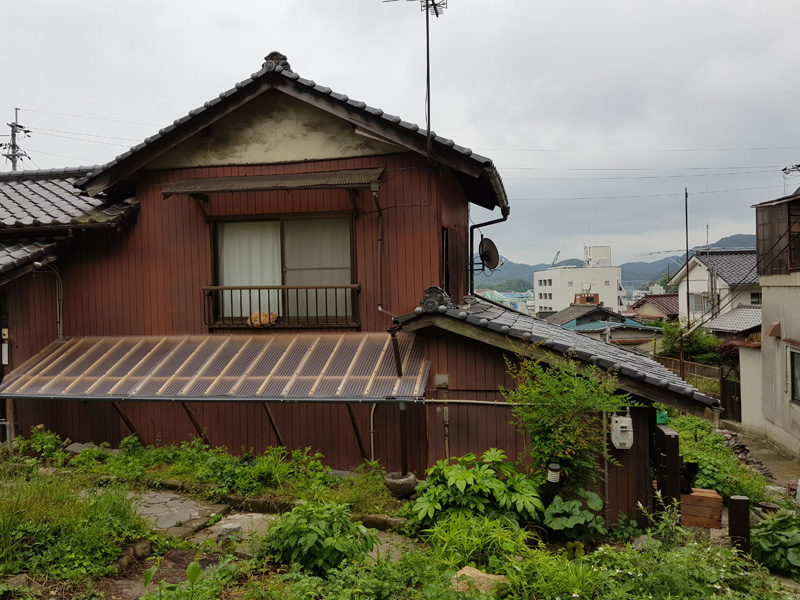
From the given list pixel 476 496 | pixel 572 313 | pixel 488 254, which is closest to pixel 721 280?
pixel 572 313

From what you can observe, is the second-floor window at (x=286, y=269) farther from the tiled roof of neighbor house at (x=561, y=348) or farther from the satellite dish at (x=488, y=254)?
the satellite dish at (x=488, y=254)

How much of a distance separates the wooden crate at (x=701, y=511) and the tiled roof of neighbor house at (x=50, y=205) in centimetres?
1130

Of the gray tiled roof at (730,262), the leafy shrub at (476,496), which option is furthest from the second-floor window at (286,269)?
the gray tiled roof at (730,262)

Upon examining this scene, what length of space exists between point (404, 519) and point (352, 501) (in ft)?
2.84

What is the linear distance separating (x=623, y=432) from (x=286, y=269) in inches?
265

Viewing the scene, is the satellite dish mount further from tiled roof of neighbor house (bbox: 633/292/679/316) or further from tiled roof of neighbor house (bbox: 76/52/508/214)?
tiled roof of neighbor house (bbox: 633/292/679/316)

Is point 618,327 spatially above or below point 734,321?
below

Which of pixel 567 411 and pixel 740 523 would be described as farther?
pixel 567 411

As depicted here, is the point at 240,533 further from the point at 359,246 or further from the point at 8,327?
the point at 8,327

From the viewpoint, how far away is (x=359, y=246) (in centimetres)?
1028

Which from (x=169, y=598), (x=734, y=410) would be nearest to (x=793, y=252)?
(x=734, y=410)

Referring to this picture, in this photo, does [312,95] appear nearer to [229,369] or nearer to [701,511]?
[229,369]

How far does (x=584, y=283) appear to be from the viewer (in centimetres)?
7875

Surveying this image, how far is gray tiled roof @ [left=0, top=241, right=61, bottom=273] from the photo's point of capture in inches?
387
